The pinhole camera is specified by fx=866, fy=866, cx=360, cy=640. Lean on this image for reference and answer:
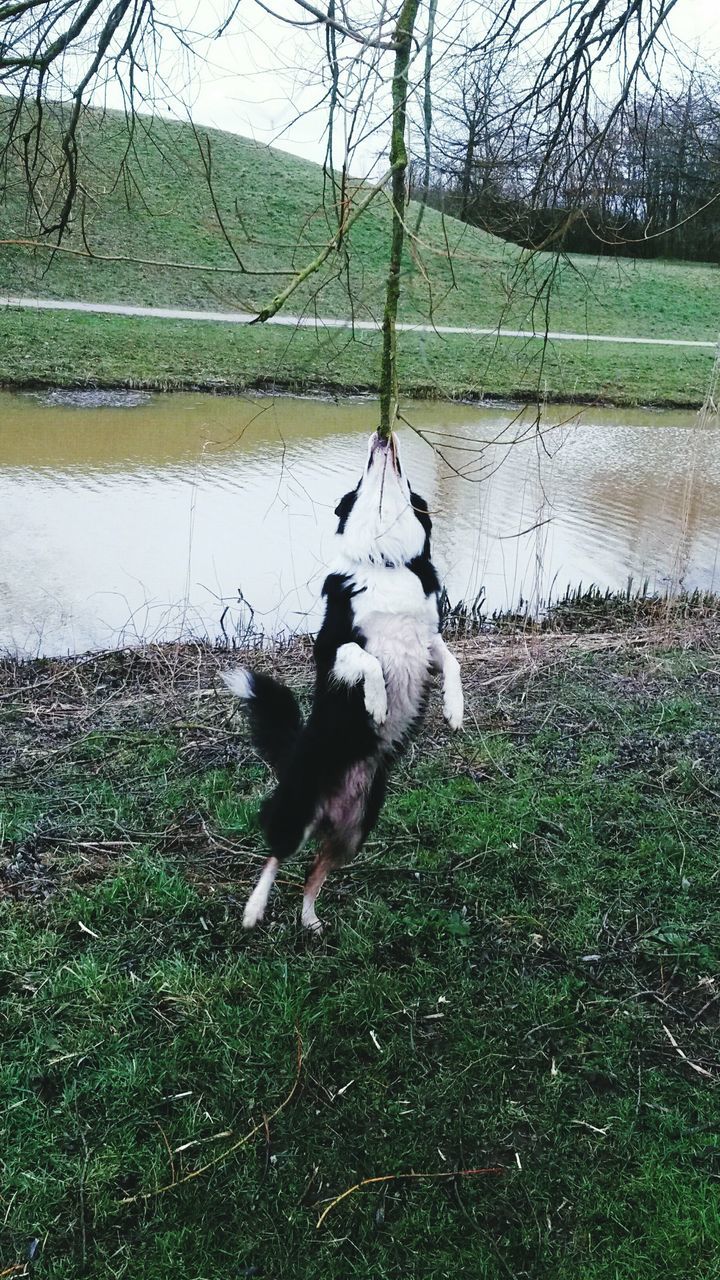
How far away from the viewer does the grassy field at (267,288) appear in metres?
6.25

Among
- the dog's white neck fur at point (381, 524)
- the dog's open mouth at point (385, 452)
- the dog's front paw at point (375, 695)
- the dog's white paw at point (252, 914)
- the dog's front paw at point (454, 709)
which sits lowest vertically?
the dog's white paw at point (252, 914)

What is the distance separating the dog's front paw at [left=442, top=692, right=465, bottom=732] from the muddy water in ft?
6.20

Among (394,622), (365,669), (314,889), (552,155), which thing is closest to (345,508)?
(394,622)

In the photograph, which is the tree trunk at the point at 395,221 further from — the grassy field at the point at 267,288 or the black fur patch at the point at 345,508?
the black fur patch at the point at 345,508

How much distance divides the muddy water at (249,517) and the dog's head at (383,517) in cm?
176

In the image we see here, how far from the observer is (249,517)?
830 centimetres

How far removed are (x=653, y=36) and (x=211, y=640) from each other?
4231mm

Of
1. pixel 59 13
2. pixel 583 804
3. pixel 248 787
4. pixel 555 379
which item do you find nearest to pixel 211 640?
pixel 248 787

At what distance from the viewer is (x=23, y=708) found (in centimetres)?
462

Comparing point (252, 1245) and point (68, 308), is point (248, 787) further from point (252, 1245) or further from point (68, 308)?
point (68, 308)

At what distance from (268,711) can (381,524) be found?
36.7 inches

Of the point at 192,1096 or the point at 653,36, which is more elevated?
the point at 653,36

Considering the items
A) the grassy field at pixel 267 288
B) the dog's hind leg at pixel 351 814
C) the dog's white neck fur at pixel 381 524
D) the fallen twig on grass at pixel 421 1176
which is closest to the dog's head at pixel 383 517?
the dog's white neck fur at pixel 381 524

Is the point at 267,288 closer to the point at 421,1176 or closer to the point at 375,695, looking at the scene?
the point at 375,695
